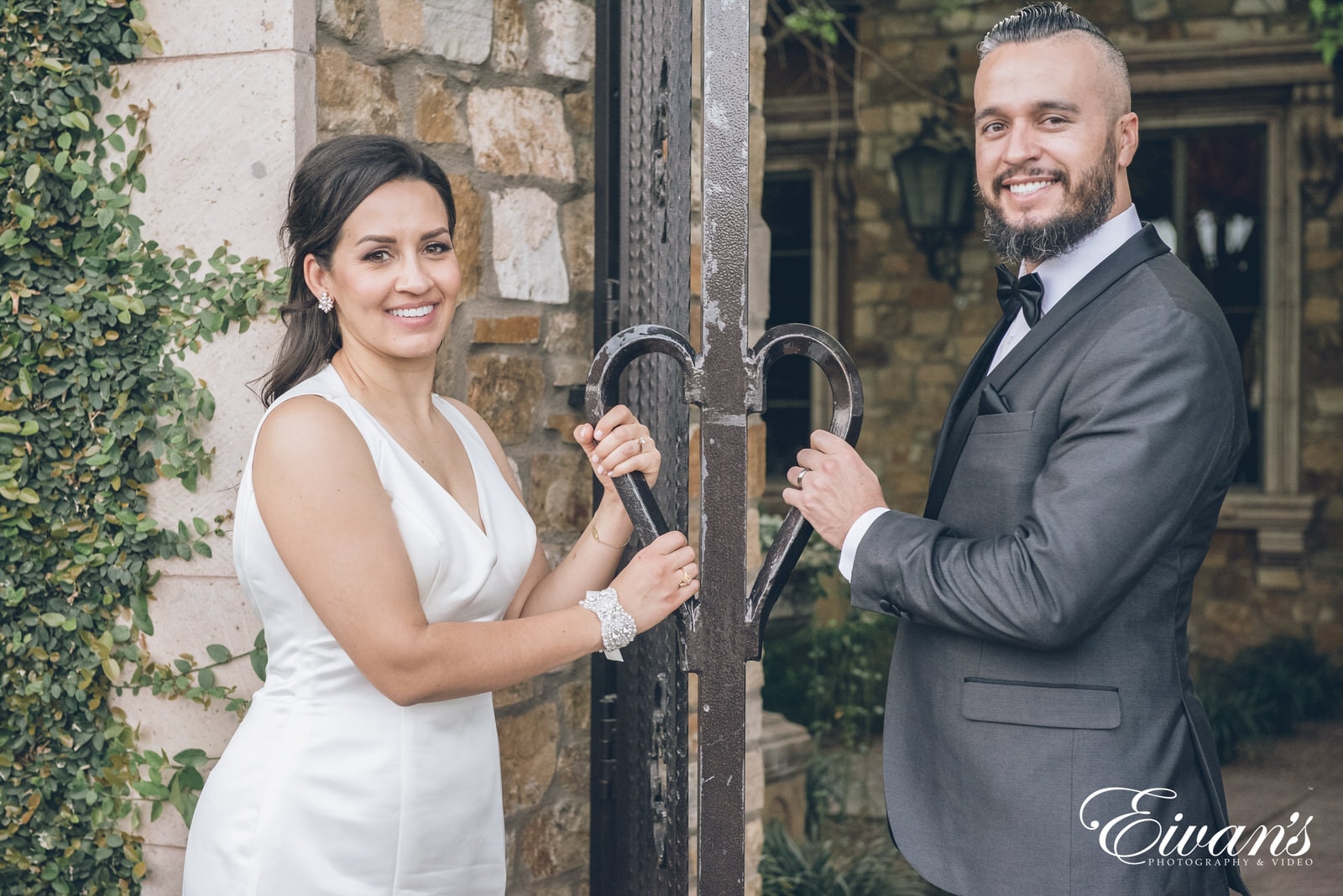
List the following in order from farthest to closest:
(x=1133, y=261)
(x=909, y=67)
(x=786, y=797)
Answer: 1. (x=909, y=67)
2. (x=786, y=797)
3. (x=1133, y=261)

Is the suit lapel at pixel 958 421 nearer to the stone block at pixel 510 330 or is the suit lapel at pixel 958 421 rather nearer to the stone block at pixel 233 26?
the stone block at pixel 510 330

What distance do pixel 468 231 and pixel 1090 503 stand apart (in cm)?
150

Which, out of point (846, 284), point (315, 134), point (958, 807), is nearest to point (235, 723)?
point (315, 134)

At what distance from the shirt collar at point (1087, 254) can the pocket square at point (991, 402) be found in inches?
6.2

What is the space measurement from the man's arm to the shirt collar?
195 millimetres

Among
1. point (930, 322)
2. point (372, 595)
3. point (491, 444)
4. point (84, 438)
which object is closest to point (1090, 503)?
point (372, 595)

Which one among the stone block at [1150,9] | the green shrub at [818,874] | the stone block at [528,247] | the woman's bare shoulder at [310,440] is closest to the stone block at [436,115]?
the stone block at [528,247]

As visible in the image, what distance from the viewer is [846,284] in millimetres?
7867

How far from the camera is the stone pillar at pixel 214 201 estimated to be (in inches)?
91.8

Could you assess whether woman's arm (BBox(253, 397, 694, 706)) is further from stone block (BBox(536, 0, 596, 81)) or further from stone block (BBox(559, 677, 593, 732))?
stone block (BBox(536, 0, 596, 81))

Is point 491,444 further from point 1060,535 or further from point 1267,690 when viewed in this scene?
point 1267,690

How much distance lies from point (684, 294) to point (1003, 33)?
0.69m

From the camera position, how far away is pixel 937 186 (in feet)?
24.1

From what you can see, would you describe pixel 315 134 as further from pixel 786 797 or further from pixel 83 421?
pixel 786 797
